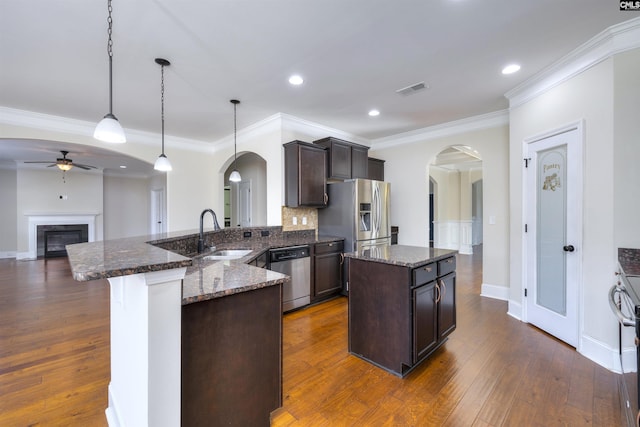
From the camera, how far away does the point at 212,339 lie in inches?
50.1

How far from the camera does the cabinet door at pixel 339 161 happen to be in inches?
171

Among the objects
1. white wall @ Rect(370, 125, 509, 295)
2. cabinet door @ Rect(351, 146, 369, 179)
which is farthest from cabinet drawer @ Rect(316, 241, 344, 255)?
white wall @ Rect(370, 125, 509, 295)

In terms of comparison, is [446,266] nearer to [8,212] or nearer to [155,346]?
[155,346]

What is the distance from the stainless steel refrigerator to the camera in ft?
13.2

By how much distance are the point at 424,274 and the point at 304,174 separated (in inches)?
92.3

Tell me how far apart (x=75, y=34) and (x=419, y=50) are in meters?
2.95

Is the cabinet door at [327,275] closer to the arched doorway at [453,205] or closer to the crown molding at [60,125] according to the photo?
the crown molding at [60,125]

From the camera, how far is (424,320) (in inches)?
86.4

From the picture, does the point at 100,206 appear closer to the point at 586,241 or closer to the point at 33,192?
the point at 33,192

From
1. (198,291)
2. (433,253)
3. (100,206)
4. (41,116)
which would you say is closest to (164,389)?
(198,291)

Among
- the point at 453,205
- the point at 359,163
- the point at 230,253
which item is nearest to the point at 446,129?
the point at 359,163

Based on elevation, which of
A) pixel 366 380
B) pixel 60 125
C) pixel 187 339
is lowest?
pixel 366 380

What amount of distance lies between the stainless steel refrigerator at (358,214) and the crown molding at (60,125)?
11.3ft

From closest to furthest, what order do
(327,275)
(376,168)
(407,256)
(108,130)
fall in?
1. (108,130)
2. (407,256)
3. (327,275)
4. (376,168)
